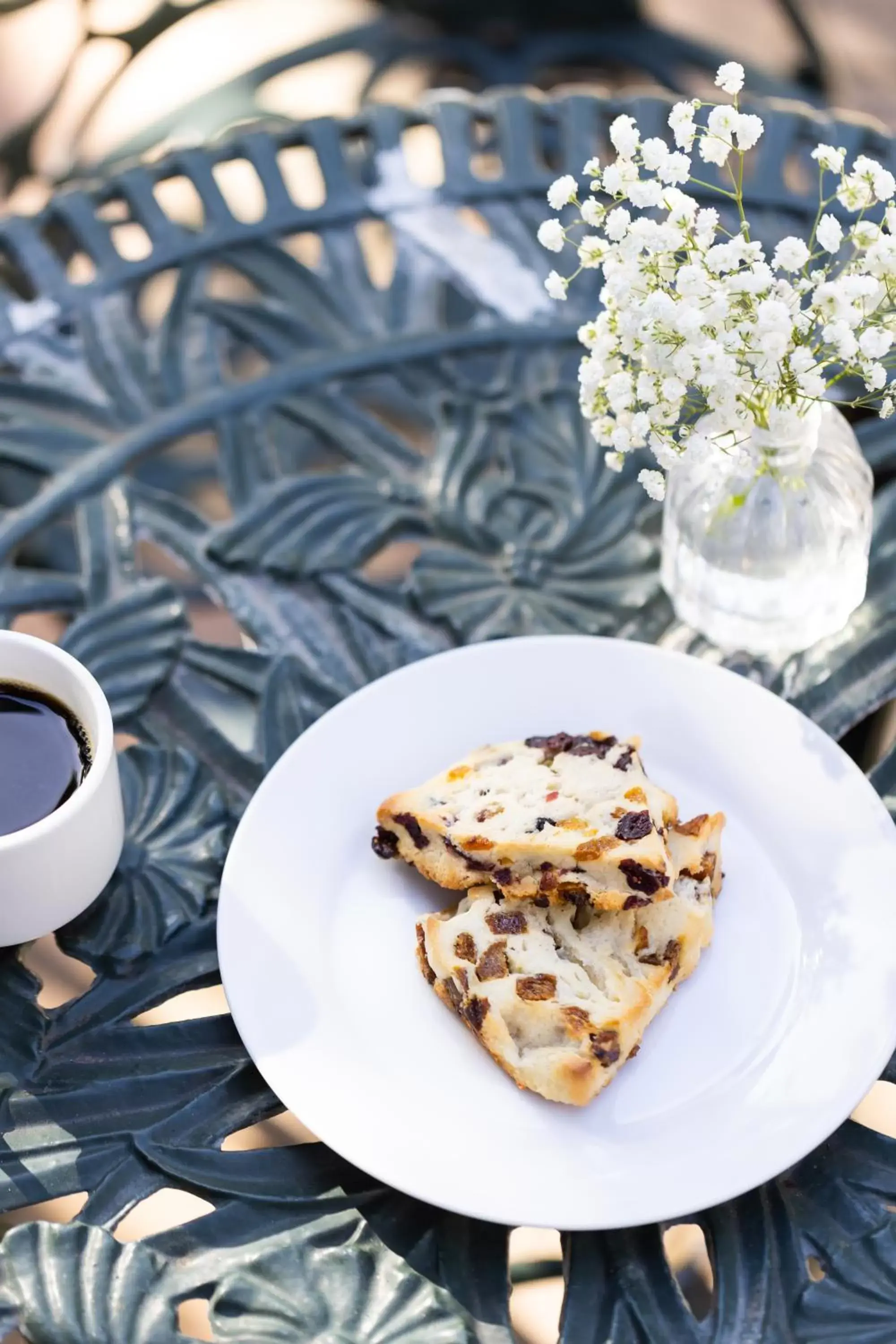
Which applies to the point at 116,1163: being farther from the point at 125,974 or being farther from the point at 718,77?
the point at 718,77

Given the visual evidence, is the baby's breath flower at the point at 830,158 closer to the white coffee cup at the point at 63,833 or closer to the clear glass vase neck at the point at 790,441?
the clear glass vase neck at the point at 790,441

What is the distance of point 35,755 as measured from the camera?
124 cm

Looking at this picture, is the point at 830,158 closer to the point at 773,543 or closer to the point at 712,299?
the point at 712,299

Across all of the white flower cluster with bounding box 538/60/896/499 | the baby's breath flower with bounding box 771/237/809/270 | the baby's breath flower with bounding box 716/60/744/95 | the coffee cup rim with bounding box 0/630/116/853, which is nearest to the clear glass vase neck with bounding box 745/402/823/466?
the white flower cluster with bounding box 538/60/896/499

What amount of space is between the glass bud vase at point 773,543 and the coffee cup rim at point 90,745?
0.56 meters

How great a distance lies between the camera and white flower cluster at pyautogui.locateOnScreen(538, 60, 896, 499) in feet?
3.59

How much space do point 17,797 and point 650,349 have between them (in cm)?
62

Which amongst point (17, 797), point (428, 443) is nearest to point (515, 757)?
point (17, 797)

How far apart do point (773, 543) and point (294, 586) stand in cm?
48

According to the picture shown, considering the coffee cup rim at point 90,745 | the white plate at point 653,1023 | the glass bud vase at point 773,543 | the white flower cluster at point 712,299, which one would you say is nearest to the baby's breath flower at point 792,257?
the white flower cluster at point 712,299

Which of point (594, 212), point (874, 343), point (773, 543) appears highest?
point (594, 212)

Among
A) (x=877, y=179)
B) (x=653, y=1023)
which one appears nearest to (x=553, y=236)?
(x=877, y=179)

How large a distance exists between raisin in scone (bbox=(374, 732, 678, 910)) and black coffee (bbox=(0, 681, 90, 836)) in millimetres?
262

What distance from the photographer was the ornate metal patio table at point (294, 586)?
3.54ft
